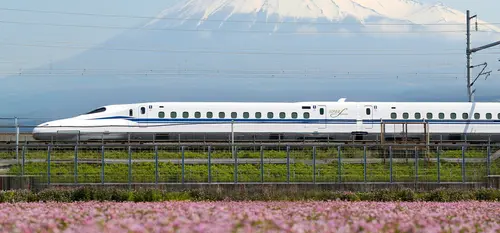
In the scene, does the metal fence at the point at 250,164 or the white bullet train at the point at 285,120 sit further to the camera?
the white bullet train at the point at 285,120

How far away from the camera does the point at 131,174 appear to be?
2423 centimetres

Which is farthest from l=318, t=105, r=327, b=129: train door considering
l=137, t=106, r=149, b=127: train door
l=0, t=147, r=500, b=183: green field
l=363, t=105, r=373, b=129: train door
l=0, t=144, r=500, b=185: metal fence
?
l=0, t=147, r=500, b=183: green field

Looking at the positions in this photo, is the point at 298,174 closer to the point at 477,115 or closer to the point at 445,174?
the point at 445,174

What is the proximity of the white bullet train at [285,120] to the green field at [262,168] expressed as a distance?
22.3 metres

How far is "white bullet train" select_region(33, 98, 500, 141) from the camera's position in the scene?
160 ft

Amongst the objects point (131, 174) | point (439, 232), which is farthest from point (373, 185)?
point (439, 232)

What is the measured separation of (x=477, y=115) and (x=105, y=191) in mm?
36874

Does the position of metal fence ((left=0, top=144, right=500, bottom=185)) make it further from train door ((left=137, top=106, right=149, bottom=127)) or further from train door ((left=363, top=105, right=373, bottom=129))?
train door ((left=363, top=105, right=373, bottom=129))

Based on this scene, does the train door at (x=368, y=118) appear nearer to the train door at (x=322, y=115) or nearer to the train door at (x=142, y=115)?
the train door at (x=322, y=115)

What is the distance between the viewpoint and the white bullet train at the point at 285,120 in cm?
4869

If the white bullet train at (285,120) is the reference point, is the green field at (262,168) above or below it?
below

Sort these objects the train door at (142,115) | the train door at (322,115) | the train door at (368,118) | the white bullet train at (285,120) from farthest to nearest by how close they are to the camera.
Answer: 1. the train door at (368,118)
2. the train door at (322,115)
3. the train door at (142,115)
4. the white bullet train at (285,120)

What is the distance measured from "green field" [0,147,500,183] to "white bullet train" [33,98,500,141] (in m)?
22.3

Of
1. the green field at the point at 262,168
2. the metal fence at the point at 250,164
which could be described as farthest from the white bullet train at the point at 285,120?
the green field at the point at 262,168
